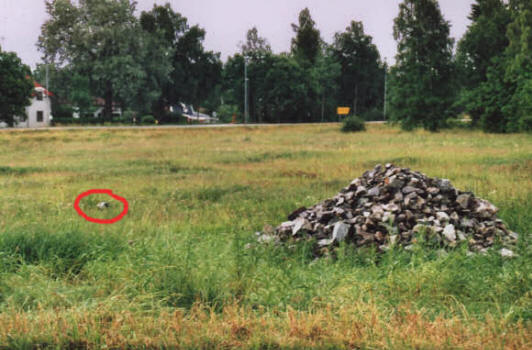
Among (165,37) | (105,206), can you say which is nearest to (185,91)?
(165,37)

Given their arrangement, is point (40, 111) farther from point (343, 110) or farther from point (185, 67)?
point (343, 110)

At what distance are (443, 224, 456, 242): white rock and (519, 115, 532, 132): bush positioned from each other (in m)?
35.2

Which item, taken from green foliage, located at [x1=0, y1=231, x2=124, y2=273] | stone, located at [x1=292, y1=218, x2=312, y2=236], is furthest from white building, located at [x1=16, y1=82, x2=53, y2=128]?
stone, located at [x1=292, y1=218, x2=312, y2=236]

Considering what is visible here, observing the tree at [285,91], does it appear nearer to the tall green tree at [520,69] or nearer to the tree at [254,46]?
the tree at [254,46]

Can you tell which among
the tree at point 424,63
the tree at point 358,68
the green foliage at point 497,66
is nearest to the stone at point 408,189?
the green foliage at point 497,66

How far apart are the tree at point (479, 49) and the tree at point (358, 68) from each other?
2976cm

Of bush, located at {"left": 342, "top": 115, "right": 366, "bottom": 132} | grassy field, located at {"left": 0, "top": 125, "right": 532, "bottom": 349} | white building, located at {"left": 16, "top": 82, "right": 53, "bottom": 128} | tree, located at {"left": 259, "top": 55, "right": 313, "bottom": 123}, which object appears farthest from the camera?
tree, located at {"left": 259, "top": 55, "right": 313, "bottom": 123}

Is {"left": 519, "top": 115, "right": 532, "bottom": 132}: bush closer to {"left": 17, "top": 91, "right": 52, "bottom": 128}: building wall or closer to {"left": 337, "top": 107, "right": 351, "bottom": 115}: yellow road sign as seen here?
{"left": 337, "top": 107, "right": 351, "bottom": 115}: yellow road sign

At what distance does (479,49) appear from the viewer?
1802 inches

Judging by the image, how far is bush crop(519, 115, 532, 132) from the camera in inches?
1494

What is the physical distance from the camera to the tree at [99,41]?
181 feet

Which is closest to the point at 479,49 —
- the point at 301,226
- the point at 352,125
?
the point at 352,125

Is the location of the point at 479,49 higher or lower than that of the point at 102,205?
higher

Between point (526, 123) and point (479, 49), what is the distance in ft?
34.4
